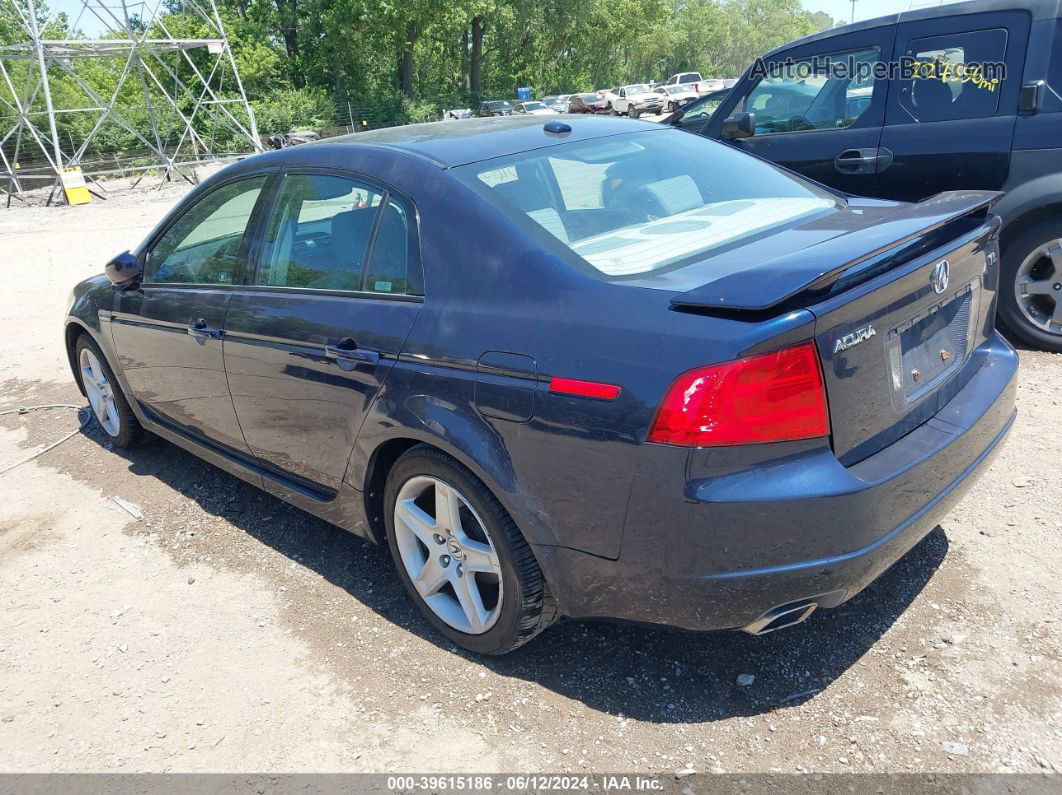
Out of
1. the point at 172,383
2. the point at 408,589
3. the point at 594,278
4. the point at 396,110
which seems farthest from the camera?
the point at 396,110

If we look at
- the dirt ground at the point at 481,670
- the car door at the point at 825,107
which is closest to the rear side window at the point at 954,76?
the car door at the point at 825,107

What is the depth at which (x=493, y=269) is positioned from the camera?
8.57 feet

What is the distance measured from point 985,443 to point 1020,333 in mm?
2853

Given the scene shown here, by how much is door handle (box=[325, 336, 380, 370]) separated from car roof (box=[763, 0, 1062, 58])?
434 cm

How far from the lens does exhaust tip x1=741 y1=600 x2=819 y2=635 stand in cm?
232

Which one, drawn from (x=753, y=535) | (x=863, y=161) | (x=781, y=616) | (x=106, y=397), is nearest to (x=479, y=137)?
(x=753, y=535)

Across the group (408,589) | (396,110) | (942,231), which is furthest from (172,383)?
(396,110)

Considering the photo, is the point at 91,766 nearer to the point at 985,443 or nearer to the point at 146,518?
the point at 146,518

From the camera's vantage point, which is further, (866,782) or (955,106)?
(955,106)

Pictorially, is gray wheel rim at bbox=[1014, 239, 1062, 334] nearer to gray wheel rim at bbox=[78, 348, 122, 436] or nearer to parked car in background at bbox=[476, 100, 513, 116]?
gray wheel rim at bbox=[78, 348, 122, 436]

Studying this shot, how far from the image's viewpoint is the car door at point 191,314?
3715mm

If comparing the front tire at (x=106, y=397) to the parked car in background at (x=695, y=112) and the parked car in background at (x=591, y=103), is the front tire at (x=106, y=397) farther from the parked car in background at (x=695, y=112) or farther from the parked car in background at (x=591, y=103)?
the parked car in background at (x=591, y=103)

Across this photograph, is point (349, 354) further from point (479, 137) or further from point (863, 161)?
point (863, 161)

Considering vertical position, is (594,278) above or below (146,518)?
above
